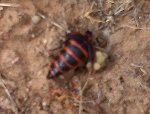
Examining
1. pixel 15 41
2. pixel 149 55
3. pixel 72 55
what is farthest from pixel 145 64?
pixel 15 41

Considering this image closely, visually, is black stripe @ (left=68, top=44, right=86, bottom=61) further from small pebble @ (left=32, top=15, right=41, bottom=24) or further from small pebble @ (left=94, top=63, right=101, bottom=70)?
small pebble @ (left=32, top=15, right=41, bottom=24)

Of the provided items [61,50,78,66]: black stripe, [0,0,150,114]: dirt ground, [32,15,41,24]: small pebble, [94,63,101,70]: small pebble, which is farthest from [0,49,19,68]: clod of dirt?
[94,63,101,70]: small pebble

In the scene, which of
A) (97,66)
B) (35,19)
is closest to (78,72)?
(97,66)

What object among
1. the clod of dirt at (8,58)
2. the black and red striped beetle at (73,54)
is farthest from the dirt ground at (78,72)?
the black and red striped beetle at (73,54)

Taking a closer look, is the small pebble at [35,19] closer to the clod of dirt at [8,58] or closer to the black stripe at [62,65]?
the clod of dirt at [8,58]

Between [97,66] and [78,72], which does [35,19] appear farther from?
[97,66]

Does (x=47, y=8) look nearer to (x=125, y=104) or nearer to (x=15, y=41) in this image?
(x=15, y=41)
